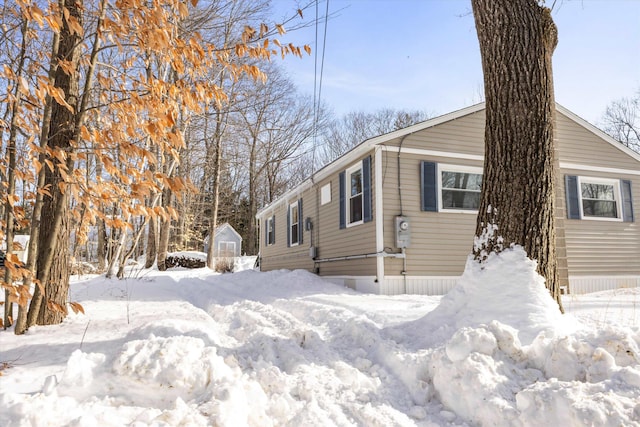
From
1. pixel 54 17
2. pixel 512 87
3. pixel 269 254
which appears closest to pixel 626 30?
pixel 512 87

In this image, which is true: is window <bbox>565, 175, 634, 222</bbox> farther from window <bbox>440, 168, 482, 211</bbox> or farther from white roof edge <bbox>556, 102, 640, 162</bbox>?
window <bbox>440, 168, 482, 211</bbox>

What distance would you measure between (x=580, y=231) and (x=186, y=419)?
1053 cm

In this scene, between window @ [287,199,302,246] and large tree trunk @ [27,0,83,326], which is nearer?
large tree trunk @ [27,0,83,326]

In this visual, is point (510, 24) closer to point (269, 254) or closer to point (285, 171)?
point (269, 254)

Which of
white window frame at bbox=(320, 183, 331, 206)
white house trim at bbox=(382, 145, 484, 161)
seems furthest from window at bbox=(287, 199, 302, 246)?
white house trim at bbox=(382, 145, 484, 161)

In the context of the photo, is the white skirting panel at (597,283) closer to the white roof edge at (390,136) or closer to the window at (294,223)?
the white roof edge at (390,136)

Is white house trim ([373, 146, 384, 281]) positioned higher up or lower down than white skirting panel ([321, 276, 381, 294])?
higher up

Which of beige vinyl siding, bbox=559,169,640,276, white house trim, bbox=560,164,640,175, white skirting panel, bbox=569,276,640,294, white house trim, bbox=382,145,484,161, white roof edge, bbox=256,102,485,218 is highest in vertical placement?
white roof edge, bbox=256,102,485,218

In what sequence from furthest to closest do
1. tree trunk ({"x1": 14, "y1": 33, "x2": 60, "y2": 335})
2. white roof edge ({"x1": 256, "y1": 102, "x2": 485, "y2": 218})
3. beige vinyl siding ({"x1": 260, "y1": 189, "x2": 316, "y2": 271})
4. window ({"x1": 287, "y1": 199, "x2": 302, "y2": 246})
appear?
window ({"x1": 287, "y1": 199, "x2": 302, "y2": 246})
beige vinyl siding ({"x1": 260, "y1": 189, "x2": 316, "y2": 271})
white roof edge ({"x1": 256, "y1": 102, "x2": 485, "y2": 218})
tree trunk ({"x1": 14, "y1": 33, "x2": 60, "y2": 335})

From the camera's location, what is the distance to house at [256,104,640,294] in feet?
28.5

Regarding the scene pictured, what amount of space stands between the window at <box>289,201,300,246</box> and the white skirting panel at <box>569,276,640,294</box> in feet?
25.4

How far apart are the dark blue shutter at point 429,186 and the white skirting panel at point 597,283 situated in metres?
3.96

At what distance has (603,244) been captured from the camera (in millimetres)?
10234

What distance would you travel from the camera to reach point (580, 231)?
10.0m
